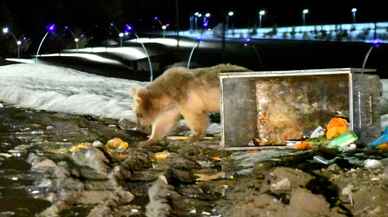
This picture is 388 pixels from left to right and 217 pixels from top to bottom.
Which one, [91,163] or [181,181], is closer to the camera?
[181,181]

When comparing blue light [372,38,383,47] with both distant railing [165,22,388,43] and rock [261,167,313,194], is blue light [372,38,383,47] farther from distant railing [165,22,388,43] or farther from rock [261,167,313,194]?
rock [261,167,313,194]

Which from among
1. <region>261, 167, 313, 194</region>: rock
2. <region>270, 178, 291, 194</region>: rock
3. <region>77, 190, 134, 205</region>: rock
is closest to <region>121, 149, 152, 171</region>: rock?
<region>77, 190, 134, 205</region>: rock

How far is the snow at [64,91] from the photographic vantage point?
564 inches

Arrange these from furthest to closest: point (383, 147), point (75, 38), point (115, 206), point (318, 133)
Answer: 1. point (75, 38)
2. point (318, 133)
3. point (383, 147)
4. point (115, 206)

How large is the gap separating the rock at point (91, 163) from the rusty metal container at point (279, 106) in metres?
2.39

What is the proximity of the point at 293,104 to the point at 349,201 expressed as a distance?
15.0 feet

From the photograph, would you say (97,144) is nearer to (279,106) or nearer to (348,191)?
(279,106)

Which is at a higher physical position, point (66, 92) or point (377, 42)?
point (377, 42)

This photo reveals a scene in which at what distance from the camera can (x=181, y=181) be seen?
Answer: 22.7 ft

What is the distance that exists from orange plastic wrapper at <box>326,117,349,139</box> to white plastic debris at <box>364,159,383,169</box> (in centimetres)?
180

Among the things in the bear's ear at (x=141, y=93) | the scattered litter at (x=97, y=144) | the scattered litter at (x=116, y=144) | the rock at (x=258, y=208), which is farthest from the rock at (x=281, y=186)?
the bear's ear at (x=141, y=93)

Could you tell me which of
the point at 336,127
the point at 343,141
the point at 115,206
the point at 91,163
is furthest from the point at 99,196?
the point at 336,127

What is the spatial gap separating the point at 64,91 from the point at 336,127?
1060cm

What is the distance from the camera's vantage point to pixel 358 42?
57.0 m
